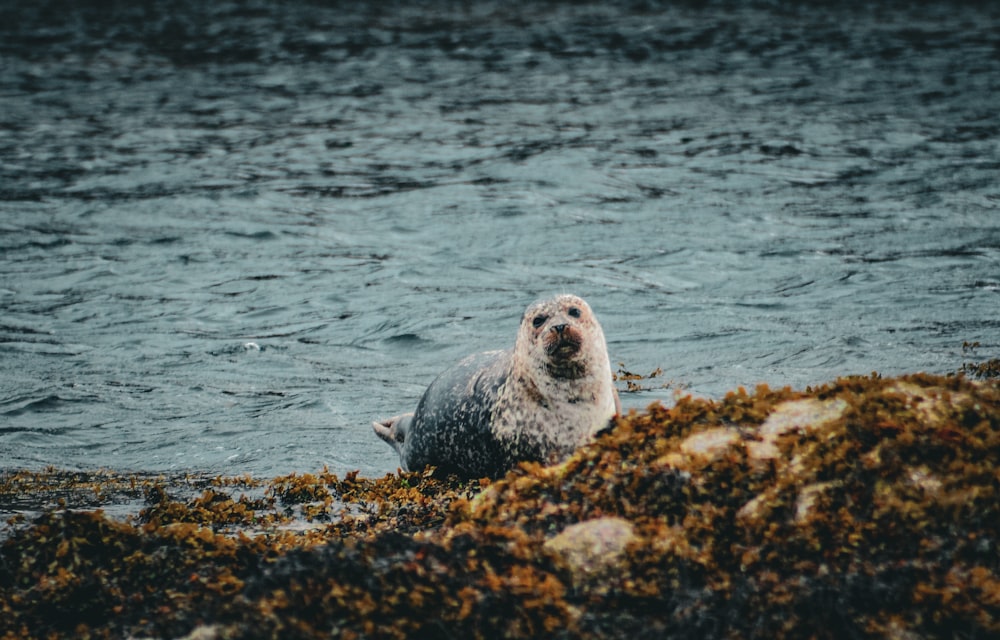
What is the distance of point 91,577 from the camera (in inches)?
151

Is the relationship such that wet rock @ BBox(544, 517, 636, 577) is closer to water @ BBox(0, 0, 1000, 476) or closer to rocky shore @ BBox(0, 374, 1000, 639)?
rocky shore @ BBox(0, 374, 1000, 639)

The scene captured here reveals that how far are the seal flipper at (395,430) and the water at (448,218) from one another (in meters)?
0.17

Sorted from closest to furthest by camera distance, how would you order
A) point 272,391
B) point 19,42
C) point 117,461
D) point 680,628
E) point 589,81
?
point 680,628 < point 117,461 < point 272,391 < point 589,81 < point 19,42

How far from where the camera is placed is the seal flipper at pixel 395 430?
6.91m

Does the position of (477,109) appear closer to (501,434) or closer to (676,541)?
(501,434)

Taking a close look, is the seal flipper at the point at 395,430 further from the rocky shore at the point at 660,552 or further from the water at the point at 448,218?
the rocky shore at the point at 660,552

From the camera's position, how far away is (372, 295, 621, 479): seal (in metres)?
5.84

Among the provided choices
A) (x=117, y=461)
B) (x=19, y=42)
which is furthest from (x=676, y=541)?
(x=19, y=42)

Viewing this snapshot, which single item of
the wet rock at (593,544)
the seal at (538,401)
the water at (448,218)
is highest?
the wet rock at (593,544)

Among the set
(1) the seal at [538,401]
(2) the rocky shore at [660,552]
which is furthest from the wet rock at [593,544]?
(1) the seal at [538,401]

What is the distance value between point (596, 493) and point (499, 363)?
2.55 metres

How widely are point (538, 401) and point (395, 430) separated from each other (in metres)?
1.46

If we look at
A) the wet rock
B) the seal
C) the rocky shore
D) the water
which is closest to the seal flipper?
the water

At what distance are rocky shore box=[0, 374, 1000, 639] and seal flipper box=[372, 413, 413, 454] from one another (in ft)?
9.06
